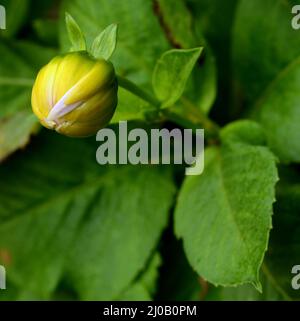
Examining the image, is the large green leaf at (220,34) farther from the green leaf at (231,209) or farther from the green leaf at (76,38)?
the green leaf at (76,38)

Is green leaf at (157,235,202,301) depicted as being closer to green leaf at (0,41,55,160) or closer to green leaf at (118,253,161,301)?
green leaf at (118,253,161,301)

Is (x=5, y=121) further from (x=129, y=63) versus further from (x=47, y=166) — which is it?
(x=129, y=63)

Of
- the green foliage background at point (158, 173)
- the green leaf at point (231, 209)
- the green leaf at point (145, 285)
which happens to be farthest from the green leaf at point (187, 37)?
the green leaf at point (145, 285)

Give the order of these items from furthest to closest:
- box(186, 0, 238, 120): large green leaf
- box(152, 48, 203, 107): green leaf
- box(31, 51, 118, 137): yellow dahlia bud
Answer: box(186, 0, 238, 120): large green leaf → box(152, 48, 203, 107): green leaf → box(31, 51, 118, 137): yellow dahlia bud

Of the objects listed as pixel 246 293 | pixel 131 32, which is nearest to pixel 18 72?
pixel 131 32

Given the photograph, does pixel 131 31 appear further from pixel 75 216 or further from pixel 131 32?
pixel 75 216

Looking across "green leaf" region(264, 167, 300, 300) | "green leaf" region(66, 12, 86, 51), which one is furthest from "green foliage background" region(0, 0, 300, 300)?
"green leaf" region(66, 12, 86, 51)
